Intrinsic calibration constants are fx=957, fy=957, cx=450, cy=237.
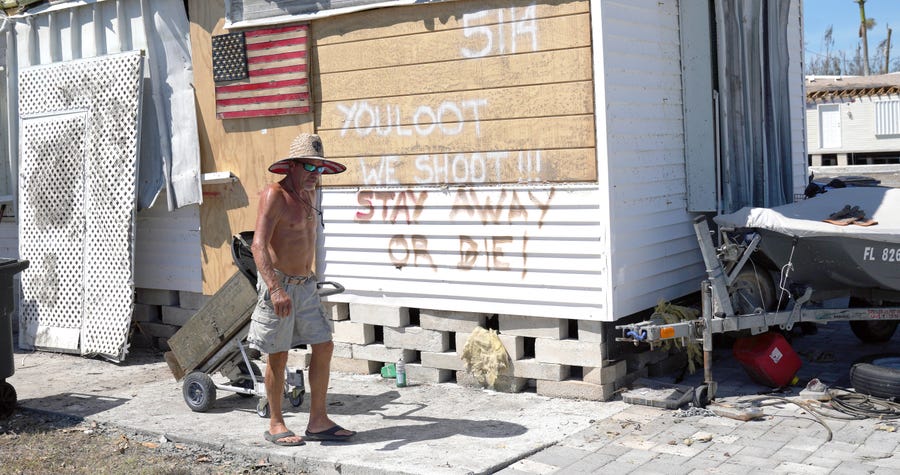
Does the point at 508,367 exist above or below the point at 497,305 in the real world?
below

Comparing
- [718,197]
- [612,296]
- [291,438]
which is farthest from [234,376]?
[718,197]

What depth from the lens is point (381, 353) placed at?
8562 mm

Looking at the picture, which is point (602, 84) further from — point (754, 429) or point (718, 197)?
point (754, 429)

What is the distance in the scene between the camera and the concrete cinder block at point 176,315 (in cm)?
1007

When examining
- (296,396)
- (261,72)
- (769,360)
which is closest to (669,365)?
(769,360)

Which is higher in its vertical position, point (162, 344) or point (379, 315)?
point (379, 315)

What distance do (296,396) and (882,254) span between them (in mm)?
4526

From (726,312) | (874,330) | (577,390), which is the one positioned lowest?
(577,390)

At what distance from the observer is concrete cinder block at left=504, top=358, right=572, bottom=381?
24.8 feet

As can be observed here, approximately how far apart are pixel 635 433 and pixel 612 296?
112 cm

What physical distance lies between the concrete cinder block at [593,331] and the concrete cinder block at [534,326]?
0.56ft

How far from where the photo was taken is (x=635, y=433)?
6.58 metres

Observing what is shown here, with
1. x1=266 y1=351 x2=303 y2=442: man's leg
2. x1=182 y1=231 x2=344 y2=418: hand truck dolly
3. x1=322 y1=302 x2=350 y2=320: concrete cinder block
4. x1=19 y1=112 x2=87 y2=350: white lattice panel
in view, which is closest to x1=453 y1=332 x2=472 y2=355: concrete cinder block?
x1=182 y1=231 x2=344 y2=418: hand truck dolly

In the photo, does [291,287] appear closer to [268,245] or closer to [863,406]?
[268,245]
